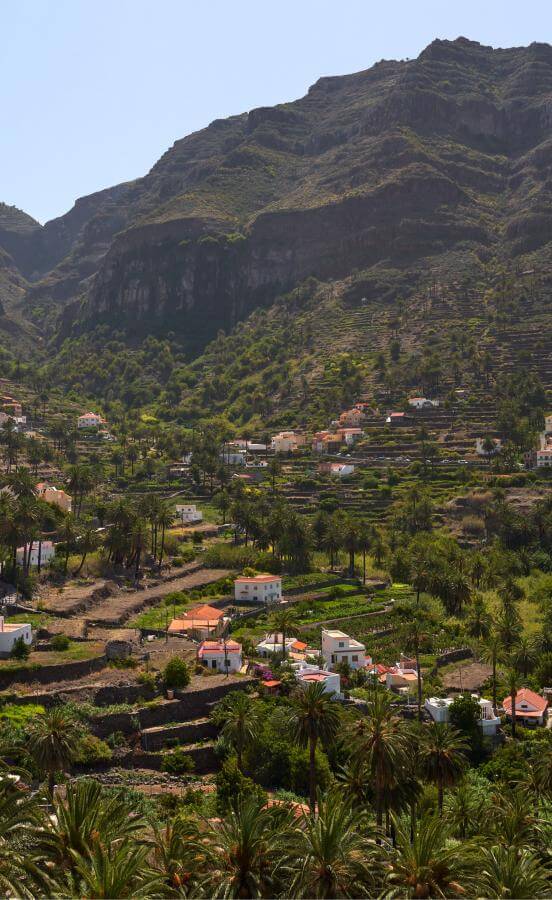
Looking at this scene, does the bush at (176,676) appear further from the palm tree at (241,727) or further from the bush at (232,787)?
the bush at (232,787)

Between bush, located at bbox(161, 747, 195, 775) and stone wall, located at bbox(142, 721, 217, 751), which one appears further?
stone wall, located at bbox(142, 721, 217, 751)

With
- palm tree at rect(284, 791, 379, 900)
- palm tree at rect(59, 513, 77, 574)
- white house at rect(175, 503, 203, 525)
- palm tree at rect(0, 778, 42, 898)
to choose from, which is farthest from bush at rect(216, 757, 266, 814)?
white house at rect(175, 503, 203, 525)

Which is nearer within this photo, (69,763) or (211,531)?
(69,763)

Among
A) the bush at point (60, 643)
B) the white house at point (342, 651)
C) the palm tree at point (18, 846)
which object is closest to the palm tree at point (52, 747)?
the palm tree at point (18, 846)

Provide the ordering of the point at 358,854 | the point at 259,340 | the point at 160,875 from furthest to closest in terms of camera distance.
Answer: the point at 259,340
the point at 358,854
the point at 160,875

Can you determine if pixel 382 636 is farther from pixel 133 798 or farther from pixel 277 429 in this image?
pixel 277 429

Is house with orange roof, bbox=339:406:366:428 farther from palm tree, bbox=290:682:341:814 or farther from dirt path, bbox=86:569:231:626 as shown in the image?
palm tree, bbox=290:682:341:814

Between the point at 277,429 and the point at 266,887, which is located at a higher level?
the point at 277,429

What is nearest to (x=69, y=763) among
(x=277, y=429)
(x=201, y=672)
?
(x=201, y=672)
